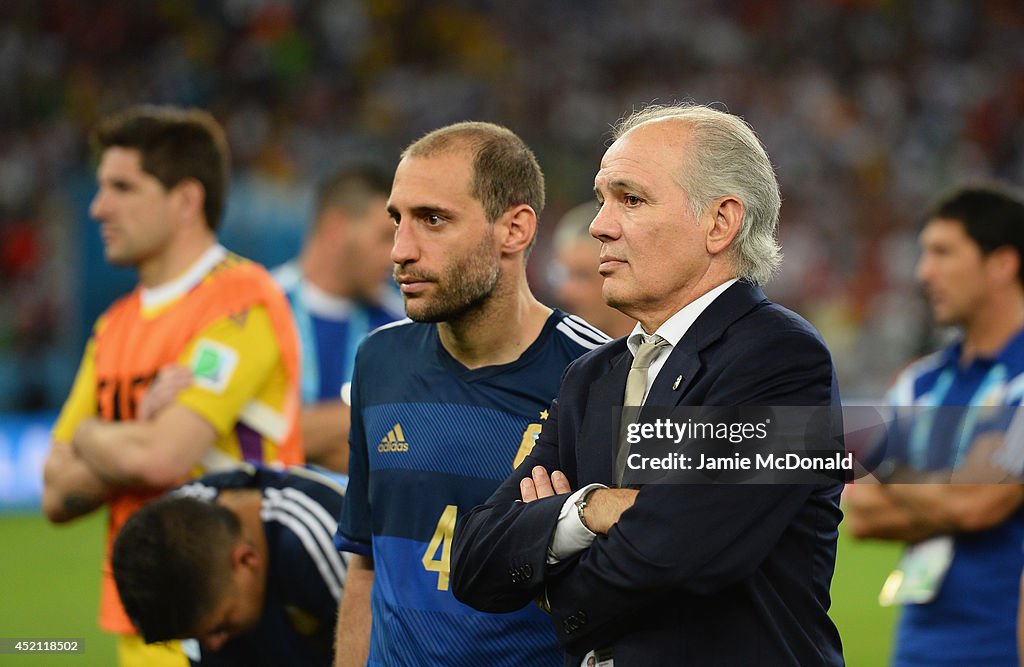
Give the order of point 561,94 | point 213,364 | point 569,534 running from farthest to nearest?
point 561,94 < point 213,364 < point 569,534

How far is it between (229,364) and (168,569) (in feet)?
3.50

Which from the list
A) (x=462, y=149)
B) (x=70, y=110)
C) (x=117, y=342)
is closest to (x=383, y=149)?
(x=70, y=110)

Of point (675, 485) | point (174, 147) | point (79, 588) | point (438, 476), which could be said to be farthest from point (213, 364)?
point (79, 588)

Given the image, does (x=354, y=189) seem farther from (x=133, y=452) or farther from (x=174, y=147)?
(x=133, y=452)

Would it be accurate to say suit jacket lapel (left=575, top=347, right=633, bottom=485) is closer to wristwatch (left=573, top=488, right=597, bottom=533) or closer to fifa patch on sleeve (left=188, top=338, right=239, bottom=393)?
wristwatch (left=573, top=488, right=597, bottom=533)

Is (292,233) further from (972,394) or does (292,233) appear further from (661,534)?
(661,534)

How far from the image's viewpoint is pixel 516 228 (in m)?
3.04

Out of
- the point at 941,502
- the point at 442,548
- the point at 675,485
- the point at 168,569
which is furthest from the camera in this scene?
the point at 941,502

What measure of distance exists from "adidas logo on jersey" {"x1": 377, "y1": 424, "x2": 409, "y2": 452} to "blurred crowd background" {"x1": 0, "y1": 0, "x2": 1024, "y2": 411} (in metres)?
10.6

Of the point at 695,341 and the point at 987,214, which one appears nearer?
the point at 695,341

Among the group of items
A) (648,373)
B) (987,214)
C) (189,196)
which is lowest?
(648,373)

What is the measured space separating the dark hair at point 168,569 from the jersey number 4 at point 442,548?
0.73 meters

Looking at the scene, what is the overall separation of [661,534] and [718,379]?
1.02 ft

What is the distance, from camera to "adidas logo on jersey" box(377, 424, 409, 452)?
3.01 metres
